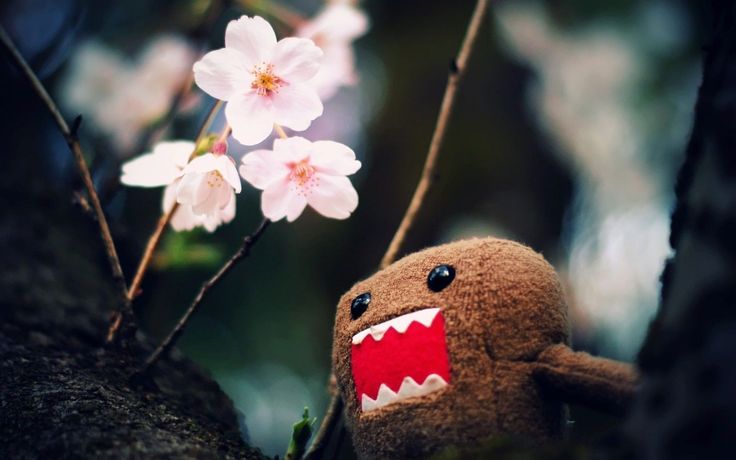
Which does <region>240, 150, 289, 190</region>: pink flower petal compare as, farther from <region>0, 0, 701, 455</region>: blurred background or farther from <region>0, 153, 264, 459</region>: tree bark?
<region>0, 0, 701, 455</region>: blurred background

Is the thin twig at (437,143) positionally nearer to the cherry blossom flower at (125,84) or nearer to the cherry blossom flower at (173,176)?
the cherry blossom flower at (173,176)

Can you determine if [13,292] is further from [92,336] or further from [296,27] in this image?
[296,27]

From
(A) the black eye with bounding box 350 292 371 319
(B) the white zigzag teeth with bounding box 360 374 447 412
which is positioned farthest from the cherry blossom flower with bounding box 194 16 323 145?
(B) the white zigzag teeth with bounding box 360 374 447 412

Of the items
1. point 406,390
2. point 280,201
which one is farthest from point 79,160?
point 406,390

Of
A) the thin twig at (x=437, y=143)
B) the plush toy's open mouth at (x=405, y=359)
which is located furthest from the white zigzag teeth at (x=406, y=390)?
the thin twig at (x=437, y=143)

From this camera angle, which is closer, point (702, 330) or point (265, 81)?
point (702, 330)

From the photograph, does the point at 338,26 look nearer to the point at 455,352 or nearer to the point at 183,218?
the point at 183,218
